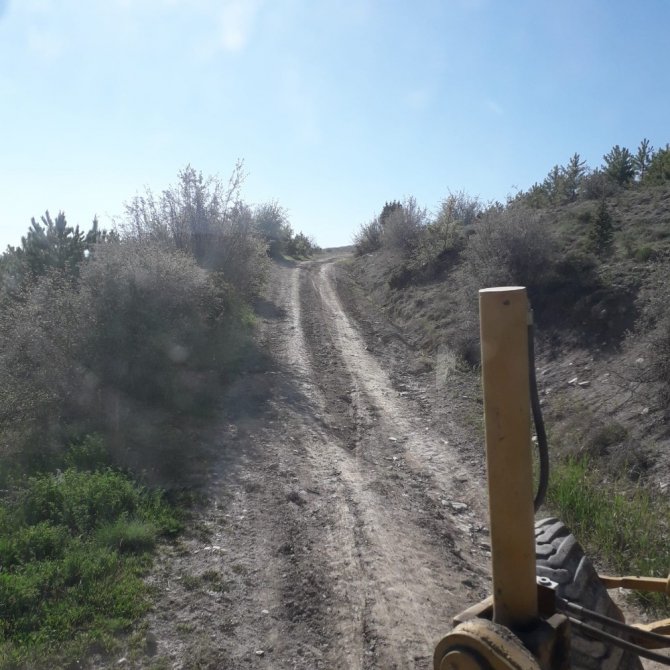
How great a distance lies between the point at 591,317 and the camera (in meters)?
11.3

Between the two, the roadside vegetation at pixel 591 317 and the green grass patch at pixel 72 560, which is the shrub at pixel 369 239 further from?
the green grass patch at pixel 72 560

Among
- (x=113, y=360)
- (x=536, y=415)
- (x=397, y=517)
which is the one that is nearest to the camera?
(x=536, y=415)

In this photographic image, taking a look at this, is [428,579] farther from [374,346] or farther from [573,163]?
[573,163]

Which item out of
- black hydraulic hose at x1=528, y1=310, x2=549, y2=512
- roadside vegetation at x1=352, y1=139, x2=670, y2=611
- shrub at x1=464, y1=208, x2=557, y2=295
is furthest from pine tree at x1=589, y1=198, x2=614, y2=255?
black hydraulic hose at x1=528, y1=310, x2=549, y2=512

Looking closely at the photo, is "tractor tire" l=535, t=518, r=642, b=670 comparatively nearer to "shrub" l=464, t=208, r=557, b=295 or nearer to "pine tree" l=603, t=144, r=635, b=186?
"shrub" l=464, t=208, r=557, b=295

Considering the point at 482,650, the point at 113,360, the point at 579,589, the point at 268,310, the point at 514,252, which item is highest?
the point at 514,252

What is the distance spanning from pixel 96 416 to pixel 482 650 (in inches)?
322

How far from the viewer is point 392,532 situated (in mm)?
6164

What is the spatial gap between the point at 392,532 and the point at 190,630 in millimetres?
2238

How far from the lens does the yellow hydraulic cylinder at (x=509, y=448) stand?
79.2 inches

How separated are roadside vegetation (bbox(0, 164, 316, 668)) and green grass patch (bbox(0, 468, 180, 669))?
13 mm

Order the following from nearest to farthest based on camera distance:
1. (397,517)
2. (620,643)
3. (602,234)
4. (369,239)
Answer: (620,643) → (397,517) → (602,234) → (369,239)

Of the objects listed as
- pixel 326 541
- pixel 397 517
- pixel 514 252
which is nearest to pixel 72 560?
pixel 326 541

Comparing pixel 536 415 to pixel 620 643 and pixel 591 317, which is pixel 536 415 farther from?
pixel 591 317
